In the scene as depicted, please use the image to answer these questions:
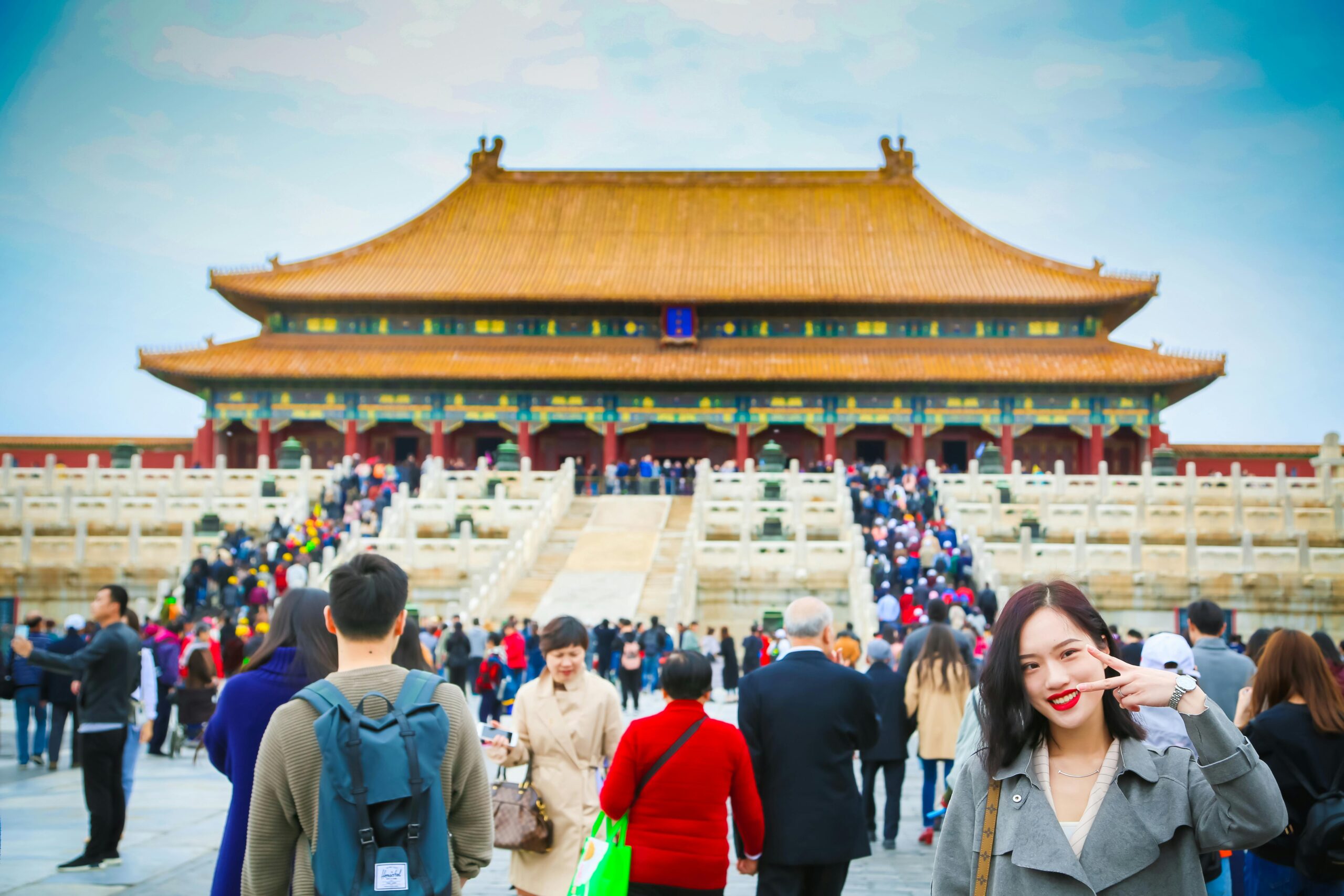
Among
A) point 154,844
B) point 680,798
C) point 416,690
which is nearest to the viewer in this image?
point 416,690

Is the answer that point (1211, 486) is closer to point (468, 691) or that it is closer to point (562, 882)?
point (468, 691)

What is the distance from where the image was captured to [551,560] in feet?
72.4

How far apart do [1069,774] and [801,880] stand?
2.37m

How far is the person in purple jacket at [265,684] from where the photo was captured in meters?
3.85

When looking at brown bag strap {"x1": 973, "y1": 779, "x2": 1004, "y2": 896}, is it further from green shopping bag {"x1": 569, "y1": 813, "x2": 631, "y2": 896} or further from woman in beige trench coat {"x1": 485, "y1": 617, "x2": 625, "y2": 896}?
woman in beige trench coat {"x1": 485, "y1": 617, "x2": 625, "y2": 896}

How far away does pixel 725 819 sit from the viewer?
14.8 feet

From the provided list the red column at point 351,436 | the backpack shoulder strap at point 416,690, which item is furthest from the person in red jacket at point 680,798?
the red column at point 351,436

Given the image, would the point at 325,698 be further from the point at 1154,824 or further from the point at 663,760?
the point at 1154,824

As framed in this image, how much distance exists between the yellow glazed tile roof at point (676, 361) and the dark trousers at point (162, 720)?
2225 centimetres

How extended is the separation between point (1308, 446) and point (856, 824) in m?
35.9

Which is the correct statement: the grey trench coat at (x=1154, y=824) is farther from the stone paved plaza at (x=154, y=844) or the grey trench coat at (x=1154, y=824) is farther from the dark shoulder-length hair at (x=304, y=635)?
the stone paved plaza at (x=154, y=844)

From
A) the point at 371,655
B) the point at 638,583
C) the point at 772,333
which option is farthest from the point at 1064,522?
the point at 371,655

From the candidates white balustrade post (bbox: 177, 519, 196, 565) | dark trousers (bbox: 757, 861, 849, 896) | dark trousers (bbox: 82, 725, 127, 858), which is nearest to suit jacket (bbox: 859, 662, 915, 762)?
dark trousers (bbox: 757, 861, 849, 896)

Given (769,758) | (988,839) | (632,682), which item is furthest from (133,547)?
(988,839)
